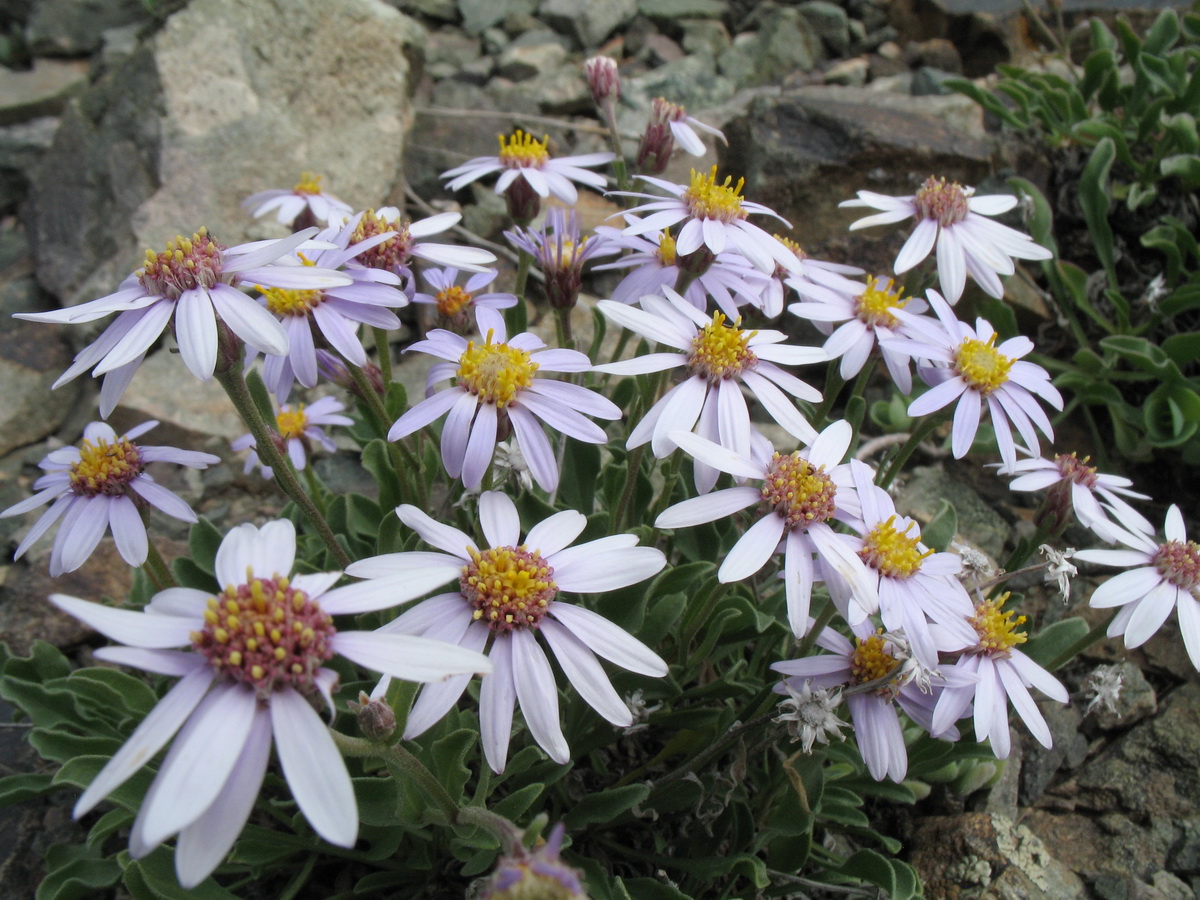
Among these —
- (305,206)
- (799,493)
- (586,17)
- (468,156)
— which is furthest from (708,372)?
(586,17)

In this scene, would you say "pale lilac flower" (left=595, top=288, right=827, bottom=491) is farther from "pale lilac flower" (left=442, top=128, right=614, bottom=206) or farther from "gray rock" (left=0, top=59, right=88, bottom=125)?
"gray rock" (left=0, top=59, right=88, bottom=125)

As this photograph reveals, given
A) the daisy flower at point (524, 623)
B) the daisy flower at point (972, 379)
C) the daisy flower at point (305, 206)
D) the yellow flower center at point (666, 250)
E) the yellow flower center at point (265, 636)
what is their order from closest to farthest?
the yellow flower center at point (265, 636), the daisy flower at point (524, 623), the daisy flower at point (972, 379), the yellow flower center at point (666, 250), the daisy flower at point (305, 206)

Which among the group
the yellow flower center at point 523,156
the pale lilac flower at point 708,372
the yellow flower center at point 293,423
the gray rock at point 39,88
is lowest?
the gray rock at point 39,88

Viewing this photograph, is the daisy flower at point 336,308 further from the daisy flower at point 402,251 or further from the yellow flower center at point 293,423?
the yellow flower center at point 293,423

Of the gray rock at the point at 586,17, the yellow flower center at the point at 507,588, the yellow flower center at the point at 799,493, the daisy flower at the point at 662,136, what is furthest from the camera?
the gray rock at the point at 586,17

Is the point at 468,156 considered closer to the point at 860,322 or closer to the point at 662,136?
the point at 662,136

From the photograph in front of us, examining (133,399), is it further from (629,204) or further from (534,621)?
(534,621)

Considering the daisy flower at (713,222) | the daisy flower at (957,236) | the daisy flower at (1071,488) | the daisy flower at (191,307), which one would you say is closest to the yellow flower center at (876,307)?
the daisy flower at (957,236)
